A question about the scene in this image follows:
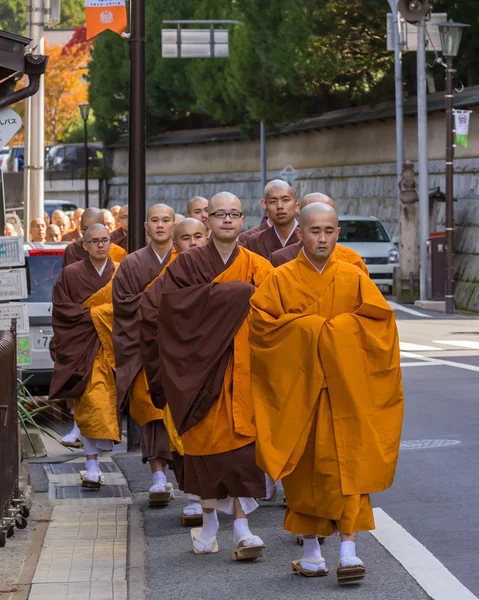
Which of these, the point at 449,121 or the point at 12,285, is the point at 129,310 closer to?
the point at 12,285

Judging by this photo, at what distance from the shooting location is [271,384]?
Answer: 7281 millimetres

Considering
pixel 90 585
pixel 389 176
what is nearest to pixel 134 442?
pixel 90 585

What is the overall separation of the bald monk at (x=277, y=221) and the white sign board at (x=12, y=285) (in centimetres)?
182

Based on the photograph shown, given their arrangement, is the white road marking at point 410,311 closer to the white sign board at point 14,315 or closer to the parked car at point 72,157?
the white sign board at point 14,315

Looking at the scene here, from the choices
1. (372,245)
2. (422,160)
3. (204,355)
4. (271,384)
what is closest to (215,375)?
(204,355)

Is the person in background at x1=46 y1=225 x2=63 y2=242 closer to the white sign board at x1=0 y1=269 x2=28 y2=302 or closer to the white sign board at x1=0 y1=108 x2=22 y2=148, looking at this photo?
the white sign board at x1=0 y1=108 x2=22 y2=148

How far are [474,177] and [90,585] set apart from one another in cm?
2669

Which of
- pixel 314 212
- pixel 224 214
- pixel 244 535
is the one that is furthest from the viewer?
pixel 224 214

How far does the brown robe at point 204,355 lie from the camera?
7.73 metres

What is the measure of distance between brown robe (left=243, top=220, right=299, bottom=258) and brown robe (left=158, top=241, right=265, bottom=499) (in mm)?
2037

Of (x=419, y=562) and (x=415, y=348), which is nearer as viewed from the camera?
(x=419, y=562)

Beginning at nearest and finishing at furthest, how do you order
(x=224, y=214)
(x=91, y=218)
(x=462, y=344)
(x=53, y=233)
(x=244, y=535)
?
(x=244, y=535) < (x=224, y=214) < (x=91, y=218) < (x=53, y=233) < (x=462, y=344)

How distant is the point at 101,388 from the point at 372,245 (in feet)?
73.3

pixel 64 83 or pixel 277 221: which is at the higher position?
pixel 64 83
